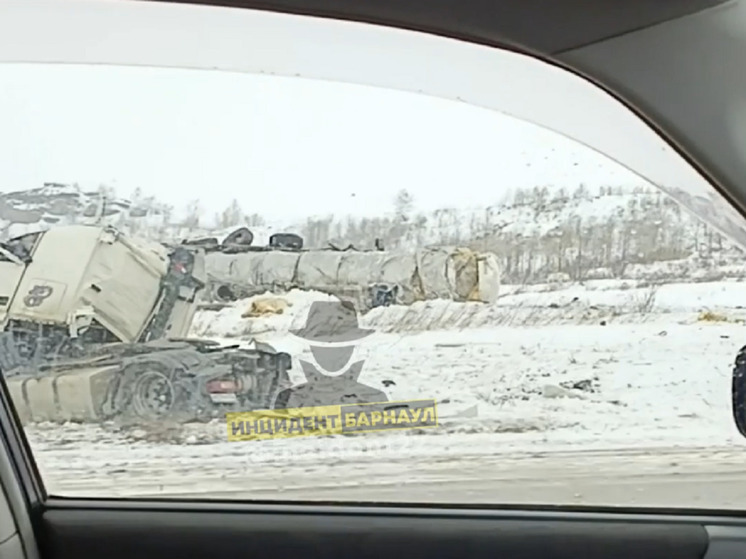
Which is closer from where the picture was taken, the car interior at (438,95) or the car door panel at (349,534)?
the car interior at (438,95)

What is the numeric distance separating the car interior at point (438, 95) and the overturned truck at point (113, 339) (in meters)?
0.13

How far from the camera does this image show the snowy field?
6.86 ft

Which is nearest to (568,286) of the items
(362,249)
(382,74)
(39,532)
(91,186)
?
(362,249)

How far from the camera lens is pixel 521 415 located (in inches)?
85.0

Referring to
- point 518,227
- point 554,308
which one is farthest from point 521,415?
point 518,227

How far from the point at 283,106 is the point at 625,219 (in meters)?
0.71

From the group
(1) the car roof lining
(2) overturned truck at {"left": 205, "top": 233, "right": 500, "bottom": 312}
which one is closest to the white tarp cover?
(2) overturned truck at {"left": 205, "top": 233, "right": 500, "bottom": 312}

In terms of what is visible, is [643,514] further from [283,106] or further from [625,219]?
[283,106]

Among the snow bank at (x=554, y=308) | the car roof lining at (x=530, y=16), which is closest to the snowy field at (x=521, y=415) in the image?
the snow bank at (x=554, y=308)

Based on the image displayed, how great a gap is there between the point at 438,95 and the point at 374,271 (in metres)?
0.41

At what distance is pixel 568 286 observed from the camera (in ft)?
6.84

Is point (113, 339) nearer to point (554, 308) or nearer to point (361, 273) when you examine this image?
point (361, 273)

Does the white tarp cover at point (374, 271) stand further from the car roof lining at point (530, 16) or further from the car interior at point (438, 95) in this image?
the car roof lining at point (530, 16)

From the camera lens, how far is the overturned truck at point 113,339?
217 centimetres
